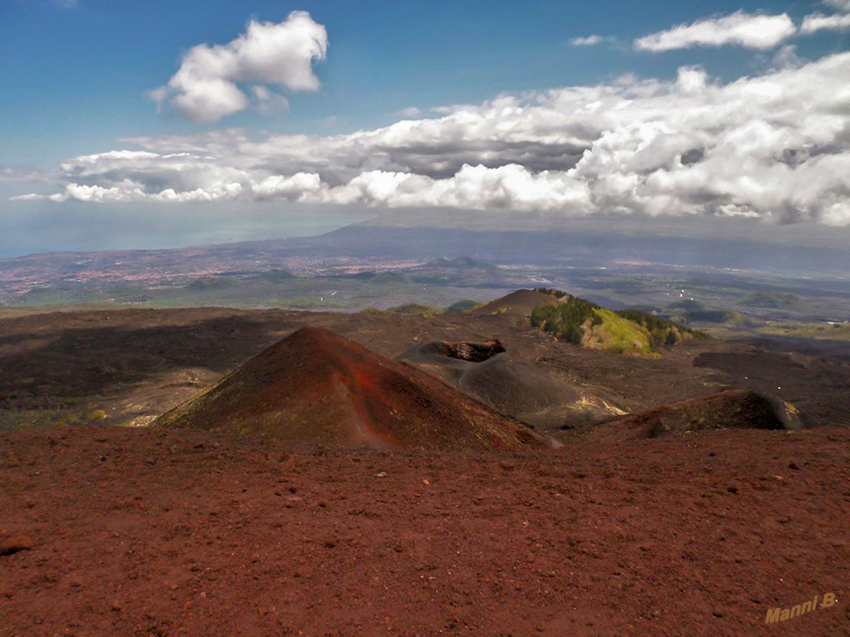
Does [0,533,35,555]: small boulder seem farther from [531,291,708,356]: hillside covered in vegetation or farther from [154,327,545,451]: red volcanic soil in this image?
[531,291,708,356]: hillside covered in vegetation

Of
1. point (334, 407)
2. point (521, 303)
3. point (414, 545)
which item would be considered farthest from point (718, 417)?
point (521, 303)

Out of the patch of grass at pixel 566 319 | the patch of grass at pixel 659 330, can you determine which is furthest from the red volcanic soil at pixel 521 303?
the patch of grass at pixel 659 330

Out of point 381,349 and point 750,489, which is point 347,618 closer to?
point 750,489

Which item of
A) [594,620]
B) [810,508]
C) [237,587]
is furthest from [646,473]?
[237,587]

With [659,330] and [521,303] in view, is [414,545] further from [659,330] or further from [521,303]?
[659,330]

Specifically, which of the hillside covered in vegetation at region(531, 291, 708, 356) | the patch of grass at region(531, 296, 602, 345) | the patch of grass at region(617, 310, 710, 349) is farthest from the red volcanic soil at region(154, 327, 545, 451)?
the patch of grass at region(617, 310, 710, 349)

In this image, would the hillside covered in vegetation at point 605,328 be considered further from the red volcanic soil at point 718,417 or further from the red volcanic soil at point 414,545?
the red volcanic soil at point 414,545
